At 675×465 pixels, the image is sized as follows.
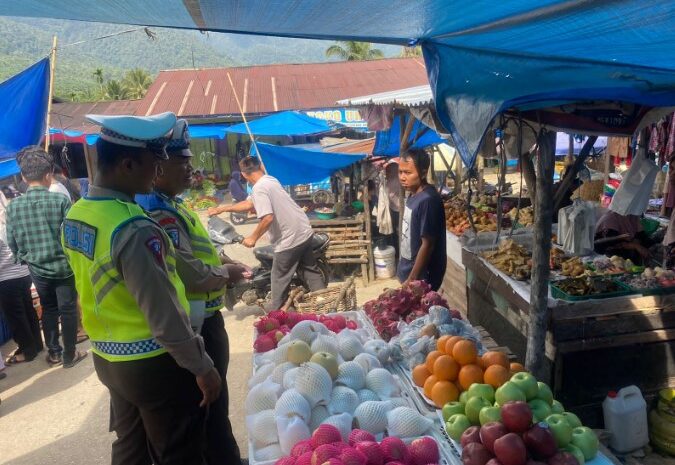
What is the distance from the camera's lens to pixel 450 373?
2254 mm

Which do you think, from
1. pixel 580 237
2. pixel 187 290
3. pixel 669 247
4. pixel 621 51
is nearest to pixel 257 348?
pixel 187 290

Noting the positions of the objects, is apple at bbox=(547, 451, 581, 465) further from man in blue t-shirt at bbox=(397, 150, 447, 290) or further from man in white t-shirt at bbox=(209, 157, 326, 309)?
A: man in white t-shirt at bbox=(209, 157, 326, 309)

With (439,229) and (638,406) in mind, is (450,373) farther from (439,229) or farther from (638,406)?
(638,406)

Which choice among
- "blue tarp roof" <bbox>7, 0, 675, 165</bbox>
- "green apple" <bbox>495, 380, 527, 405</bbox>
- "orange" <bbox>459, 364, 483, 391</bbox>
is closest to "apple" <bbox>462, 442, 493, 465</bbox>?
"green apple" <bbox>495, 380, 527, 405</bbox>

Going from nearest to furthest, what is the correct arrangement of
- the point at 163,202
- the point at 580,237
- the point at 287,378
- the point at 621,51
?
the point at 621,51
the point at 287,378
the point at 163,202
the point at 580,237

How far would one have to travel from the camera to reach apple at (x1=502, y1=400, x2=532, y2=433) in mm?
1732

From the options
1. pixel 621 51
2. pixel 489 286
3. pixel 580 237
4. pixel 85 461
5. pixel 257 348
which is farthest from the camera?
pixel 580 237

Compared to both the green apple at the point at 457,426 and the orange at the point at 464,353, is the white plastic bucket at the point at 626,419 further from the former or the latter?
the green apple at the point at 457,426

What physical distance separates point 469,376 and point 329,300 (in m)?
3.11

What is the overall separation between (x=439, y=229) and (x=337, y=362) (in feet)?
4.98

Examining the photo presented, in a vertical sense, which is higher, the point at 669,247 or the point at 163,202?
the point at 163,202

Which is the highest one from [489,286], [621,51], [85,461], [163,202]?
[621,51]

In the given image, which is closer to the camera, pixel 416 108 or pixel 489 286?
pixel 489 286

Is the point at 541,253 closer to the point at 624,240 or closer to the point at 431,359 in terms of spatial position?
the point at 431,359
